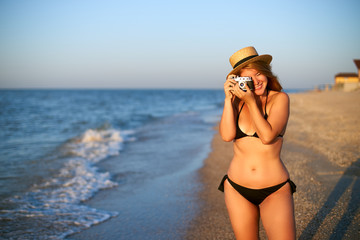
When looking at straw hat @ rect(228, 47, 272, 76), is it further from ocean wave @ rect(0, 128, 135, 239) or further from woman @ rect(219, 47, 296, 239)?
ocean wave @ rect(0, 128, 135, 239)

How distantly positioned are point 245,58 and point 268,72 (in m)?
0.23

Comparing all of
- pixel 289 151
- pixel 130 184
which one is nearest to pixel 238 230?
pixel 130 184

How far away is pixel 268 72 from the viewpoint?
7.82 feet

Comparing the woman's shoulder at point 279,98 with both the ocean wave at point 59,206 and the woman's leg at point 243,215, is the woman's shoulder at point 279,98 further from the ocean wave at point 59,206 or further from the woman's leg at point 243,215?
the ocean wave at point 59,206

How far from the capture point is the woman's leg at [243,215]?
7.66 feet

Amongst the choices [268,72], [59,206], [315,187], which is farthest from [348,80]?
[268,72]

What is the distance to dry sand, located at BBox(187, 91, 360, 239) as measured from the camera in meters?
3.76

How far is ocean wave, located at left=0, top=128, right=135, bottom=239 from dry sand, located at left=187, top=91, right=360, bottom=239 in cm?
183

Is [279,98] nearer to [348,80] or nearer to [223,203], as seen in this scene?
[223,203]

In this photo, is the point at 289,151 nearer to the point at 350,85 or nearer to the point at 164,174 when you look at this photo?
the point at 164,174


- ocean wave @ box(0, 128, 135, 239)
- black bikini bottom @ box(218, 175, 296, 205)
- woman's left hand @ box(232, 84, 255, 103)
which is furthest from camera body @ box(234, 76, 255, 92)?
ocean wave @ box(0, 128, 135, 239)

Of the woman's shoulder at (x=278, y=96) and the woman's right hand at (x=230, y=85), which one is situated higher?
the woman's right hand at (x=230, y=85)

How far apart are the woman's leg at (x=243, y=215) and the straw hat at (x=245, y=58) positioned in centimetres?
109

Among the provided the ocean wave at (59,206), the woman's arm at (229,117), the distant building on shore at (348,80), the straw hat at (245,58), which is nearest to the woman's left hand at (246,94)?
the woman's arm at (229,117)
